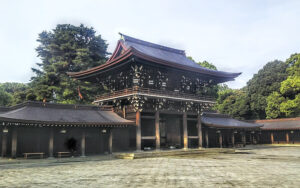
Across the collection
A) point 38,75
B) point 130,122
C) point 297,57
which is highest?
point 297,57

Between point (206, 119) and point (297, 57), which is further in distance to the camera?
point (297, 57)

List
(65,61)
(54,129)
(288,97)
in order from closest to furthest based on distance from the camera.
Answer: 1. (54,129)
2. (65,61)
3. (288,97)

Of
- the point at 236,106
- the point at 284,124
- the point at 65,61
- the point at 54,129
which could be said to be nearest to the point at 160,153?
the point at 54,129

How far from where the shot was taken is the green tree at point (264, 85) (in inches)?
2273

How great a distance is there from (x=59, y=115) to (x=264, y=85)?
5114 centimetres

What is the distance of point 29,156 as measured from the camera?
808 inches

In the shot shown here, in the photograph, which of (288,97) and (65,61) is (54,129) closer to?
(65,61)

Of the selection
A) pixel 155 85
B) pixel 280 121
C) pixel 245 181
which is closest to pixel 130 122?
pixel 155 85

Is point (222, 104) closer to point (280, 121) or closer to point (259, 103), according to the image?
point (259, 103)

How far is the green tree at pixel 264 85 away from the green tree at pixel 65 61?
3660 cm

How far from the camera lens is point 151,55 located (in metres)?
29.1

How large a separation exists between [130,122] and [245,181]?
15285mm

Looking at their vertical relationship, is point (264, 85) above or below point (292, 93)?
above

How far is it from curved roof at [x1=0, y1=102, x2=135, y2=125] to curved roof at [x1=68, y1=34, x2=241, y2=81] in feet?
18.0
